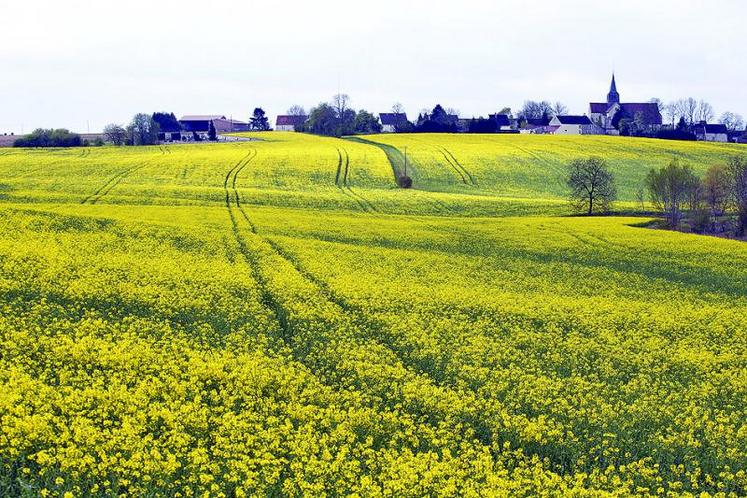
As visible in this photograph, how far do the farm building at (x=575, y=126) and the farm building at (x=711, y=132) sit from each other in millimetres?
19899

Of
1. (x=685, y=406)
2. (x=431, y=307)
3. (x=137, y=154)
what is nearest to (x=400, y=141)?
(x=137, y=154)

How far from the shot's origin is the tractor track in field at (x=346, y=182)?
6419 cm

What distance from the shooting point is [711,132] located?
172 meters

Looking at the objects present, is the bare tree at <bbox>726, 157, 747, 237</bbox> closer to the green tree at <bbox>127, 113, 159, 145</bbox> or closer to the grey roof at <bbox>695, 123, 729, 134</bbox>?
the green tree at <bbox>127, 113, 159, 145</bbox>

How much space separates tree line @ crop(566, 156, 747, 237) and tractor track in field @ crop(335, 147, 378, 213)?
1713 cm

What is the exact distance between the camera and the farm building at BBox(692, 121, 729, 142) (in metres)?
170

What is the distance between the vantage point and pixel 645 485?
14117mm

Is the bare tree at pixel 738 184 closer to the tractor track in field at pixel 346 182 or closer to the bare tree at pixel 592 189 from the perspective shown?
the bare tree at pixel 592 189

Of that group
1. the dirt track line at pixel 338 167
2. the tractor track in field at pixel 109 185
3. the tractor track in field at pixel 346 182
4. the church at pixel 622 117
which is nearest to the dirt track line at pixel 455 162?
the tractor track in field at pixel 346 182

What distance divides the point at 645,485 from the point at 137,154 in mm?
94323

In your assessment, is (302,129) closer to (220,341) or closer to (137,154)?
(137,154)

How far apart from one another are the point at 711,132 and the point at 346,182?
118556mm

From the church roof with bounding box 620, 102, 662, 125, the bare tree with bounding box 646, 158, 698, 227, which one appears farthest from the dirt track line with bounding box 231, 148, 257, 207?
the church roof with bounding box 620, 102, 662, 125

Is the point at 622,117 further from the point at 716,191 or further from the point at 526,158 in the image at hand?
the point at 716,191
